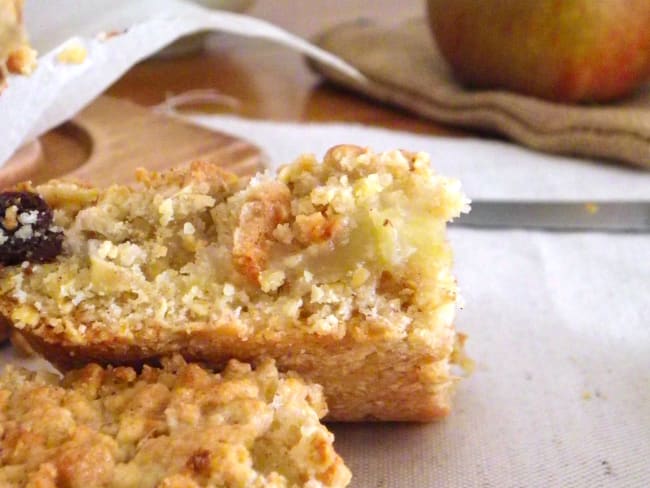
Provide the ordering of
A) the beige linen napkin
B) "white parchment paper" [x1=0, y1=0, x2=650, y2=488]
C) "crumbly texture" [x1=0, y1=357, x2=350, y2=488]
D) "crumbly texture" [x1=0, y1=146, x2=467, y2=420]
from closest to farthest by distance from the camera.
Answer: "crumbly texture" [x1=0, y1=357, x2=350, y2=488]
"crumbly texture" [x1=0, y1=146, x2=467, y2=420]
"white parchment paper" [x1=0, y1=0, x2=650, y2=488]
the beige linen napkin

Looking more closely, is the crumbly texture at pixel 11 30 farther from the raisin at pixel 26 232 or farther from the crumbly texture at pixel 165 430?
the crumbly texture at pixel 165 430

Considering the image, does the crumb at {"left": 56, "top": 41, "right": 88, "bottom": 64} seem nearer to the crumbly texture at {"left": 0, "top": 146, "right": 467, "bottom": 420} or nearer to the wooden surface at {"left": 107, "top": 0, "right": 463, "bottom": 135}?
the crumbly texture at {"left": 0, "top": 146, "right": 467, "bottom": 420}

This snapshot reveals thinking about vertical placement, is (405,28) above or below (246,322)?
below

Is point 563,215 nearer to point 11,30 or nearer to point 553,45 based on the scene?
point 553,45

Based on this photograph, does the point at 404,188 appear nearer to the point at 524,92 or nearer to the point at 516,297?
the point at 516,297

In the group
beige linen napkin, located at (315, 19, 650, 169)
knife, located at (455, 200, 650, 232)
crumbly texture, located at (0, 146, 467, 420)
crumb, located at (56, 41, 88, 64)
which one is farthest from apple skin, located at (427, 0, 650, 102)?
crumbly texture, located at (0, 146, 467, 420)

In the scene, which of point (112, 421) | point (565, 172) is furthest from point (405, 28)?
point (112, 421)

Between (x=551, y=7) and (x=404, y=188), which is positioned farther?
(x=551, y=7)
